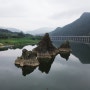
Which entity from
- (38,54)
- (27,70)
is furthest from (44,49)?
(27,70)

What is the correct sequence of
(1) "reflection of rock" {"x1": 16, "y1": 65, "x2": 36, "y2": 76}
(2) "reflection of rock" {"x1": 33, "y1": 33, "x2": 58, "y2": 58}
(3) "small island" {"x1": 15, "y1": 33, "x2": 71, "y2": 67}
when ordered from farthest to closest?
(2) "reflection of rock" {"x1": 33, "y1": 33, "x2": 58, "y2": 58}, (3) "small island" {"x1": 15, "y1": 33, "x2": 71, "y2": 67}, (1) "reflection of rock" {"x1": 16, "y1": 65, "x2": 36, "y2": 76}

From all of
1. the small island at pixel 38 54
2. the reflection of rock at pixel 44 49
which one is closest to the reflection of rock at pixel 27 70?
the small island at pixel 38 54

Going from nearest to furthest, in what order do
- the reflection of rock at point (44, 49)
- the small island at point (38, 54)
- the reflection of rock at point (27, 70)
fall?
the reflection of rock at point (27, 70), the small island at point (38, 54), the reflection of rock at point (44, 49)

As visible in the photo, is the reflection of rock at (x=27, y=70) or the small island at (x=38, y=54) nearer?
the reflection of rock at (x=27, y=70)

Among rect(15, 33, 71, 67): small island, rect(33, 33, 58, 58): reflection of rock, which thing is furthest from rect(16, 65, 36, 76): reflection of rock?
rect(33, 33, 58, 58): reflection of rock

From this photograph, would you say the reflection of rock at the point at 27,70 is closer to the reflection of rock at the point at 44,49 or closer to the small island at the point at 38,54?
the small island at the point at 38,54

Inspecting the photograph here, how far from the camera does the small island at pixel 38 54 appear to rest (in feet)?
233

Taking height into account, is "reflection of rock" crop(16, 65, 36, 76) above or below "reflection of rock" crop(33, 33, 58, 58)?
below

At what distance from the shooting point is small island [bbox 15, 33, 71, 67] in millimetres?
71019

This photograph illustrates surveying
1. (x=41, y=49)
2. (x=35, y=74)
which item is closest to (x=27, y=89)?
(x=35, y=74)

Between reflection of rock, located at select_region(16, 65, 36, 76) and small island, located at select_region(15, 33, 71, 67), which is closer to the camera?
reflection of rock, located at select_region(16, 65, 36, 76)

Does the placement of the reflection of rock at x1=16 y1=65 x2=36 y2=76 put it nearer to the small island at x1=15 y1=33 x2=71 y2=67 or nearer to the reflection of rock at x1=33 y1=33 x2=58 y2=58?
the small island at x1=15 y1=33 x2=71 y2=67

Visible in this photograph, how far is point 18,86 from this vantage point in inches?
1900

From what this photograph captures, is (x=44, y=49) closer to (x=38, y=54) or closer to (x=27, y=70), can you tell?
(x=38, y=54)
